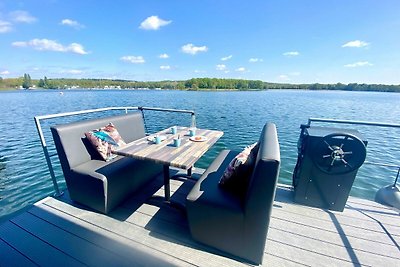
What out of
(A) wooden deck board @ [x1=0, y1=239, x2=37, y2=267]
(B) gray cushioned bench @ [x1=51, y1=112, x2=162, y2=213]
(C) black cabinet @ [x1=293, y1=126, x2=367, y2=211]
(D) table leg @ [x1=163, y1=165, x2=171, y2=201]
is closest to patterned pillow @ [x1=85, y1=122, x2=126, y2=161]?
(B) gray cushioned bench @ [x1=51, y1=112, x2=162, y2=213]

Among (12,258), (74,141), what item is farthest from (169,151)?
(12,258)

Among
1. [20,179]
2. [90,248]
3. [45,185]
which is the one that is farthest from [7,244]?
[20,179]

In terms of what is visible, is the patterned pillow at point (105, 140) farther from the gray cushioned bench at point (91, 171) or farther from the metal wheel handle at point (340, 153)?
the metal wheel handle at point (340, 153)

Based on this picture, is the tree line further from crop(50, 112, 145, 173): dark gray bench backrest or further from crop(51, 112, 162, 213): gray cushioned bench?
crop(51, 112, 162, 213): gray cushioned bench

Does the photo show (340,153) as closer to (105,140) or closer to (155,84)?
(105,140)

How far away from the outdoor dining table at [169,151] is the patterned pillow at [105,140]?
353 millimetres

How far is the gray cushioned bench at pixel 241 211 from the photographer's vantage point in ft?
3.65

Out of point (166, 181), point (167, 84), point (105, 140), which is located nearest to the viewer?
point (166, 181)

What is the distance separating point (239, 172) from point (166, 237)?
34.6 inches

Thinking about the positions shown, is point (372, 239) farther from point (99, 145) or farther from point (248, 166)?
point (99, 145)

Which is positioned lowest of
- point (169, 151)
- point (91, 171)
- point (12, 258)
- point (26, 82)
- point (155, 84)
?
point (12, 258)

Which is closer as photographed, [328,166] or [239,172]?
[239,172]

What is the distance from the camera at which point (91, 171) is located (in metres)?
1.84

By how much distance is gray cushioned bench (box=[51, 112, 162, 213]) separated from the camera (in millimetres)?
1788
